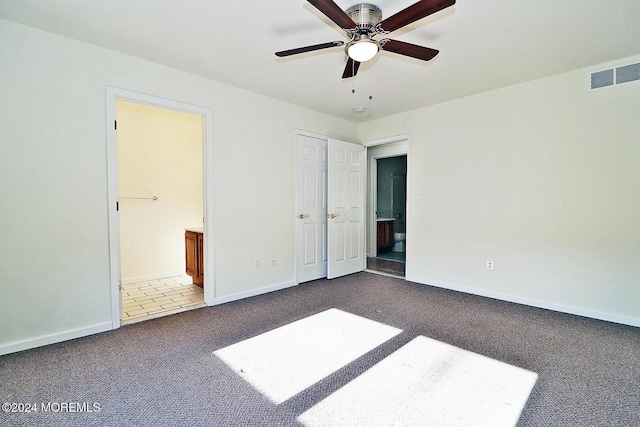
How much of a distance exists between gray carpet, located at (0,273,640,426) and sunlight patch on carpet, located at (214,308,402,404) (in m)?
0.07

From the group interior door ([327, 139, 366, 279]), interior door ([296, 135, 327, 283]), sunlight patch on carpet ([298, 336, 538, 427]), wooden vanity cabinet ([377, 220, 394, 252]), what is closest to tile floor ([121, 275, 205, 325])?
interior door ([296, 135, 327, 283])

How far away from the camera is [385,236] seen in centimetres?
664

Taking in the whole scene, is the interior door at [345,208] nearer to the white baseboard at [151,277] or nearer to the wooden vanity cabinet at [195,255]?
the wooden vanity cabinet at [195,255]

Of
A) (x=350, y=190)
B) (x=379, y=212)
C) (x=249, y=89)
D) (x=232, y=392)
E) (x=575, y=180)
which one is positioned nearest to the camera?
(x=232, y=392)

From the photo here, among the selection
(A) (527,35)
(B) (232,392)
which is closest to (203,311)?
(B) (232,392)

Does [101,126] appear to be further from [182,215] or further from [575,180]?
[575,180]

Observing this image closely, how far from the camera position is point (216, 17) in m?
2.18

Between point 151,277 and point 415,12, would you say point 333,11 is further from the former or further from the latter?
point 151,277

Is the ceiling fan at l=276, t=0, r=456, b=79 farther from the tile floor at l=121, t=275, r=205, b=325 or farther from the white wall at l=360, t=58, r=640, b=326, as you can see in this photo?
the tile floor at l=121, t=275, r=205, b=325

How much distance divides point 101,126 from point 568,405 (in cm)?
401

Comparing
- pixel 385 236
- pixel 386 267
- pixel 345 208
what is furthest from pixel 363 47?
pixel 385 236

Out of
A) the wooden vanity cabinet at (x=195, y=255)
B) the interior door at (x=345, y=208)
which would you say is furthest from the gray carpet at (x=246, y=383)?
the interior door at (x=345, y=208)

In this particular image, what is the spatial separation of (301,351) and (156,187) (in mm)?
3621

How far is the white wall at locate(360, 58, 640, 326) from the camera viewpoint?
9.32 feet
